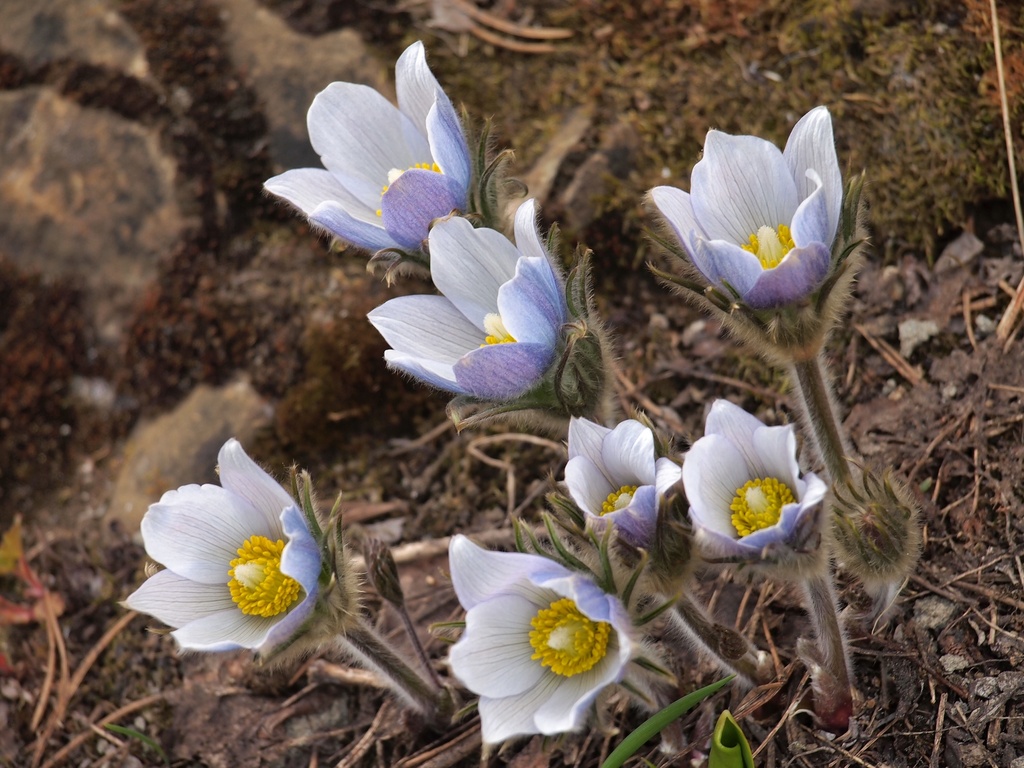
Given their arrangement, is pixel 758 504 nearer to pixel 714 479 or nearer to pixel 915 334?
pixel 714 479

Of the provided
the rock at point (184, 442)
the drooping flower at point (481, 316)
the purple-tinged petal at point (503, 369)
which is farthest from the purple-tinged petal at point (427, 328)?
the rock at point (184, 442)

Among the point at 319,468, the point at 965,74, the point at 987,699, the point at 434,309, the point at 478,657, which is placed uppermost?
the point at 965,74

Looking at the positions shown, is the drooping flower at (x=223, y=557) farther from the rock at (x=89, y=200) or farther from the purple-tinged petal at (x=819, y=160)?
the rock at (x=89, y=200)

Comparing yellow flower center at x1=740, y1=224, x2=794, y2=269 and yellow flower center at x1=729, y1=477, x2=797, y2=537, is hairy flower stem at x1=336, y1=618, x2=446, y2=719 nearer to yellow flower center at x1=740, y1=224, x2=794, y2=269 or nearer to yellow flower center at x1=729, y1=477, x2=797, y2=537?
yellow flower center at x1=729, y1=477, x2=797, y2=537

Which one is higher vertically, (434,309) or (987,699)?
(434,309)

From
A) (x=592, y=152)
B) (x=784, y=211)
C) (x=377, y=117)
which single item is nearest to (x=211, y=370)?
(x=377, y=117)

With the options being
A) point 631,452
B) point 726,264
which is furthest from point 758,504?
point 726,264

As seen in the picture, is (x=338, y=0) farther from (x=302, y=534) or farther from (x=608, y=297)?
(x=302, y=534)
